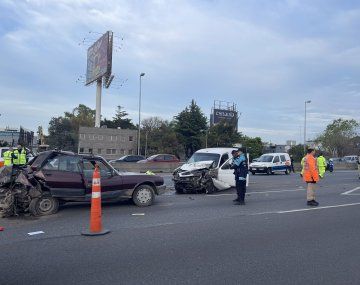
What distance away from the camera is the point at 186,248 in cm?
684

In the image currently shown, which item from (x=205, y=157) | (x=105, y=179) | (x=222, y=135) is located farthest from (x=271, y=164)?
(x=222, y=135)

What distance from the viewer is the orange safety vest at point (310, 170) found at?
12.0 m

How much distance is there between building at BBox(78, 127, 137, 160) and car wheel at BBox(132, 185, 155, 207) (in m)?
65.1

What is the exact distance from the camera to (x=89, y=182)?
10.9 meters

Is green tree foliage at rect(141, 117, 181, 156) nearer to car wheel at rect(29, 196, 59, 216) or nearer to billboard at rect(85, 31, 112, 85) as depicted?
billboard at rect(85, 31, 112, 85)

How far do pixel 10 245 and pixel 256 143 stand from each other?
227 ft

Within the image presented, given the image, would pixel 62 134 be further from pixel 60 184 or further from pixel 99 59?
pixel 60 184

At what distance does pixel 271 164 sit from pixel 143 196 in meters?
21.7

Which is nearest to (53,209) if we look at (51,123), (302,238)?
(302,238)

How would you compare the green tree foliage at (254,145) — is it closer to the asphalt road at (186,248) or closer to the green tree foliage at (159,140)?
the green tree foliage at (159,140)

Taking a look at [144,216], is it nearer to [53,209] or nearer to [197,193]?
[53,209]

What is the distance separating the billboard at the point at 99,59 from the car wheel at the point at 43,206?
139 ft

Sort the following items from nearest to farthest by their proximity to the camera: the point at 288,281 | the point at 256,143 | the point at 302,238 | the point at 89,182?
the point at 288,281, the point at 302,238, the point at 89,182, the point at 256,143

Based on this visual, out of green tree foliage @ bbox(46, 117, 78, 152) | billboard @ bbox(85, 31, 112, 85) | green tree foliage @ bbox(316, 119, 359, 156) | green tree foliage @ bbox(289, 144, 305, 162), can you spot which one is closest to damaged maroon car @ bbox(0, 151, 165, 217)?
billboard @ bbox(85, 31, 112, 85)
